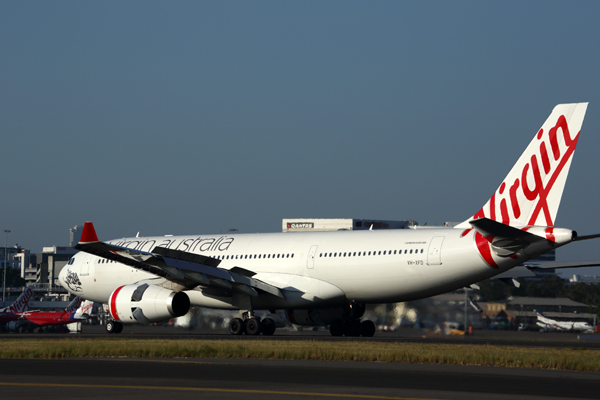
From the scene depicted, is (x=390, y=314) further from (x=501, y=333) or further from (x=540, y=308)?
(x=540, y=308)

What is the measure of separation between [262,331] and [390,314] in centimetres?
649

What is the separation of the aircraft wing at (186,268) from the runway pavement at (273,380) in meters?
10.8

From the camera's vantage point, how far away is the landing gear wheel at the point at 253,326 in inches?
1266

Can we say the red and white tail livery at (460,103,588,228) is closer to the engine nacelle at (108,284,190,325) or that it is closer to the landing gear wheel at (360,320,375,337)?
the landing gear wheel at (360,320,375,337)

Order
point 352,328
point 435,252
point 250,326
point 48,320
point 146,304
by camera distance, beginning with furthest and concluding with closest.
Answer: point 48,320 < point 352,328 < point 250,326 < point 146,304 < point 435,252

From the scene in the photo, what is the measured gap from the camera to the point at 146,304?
3228cm

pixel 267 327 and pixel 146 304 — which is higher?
pixel 146 304

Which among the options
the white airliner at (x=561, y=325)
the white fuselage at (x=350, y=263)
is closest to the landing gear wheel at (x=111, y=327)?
the white fuselage at (x=350, y=263)

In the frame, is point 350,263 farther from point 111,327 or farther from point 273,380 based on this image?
point 273,380

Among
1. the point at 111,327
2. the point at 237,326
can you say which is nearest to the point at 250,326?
A: the point at 237,326

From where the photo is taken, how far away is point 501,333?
3981cm

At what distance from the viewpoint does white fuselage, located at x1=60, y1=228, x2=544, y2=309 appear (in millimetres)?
29156

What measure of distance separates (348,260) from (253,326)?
183 inches

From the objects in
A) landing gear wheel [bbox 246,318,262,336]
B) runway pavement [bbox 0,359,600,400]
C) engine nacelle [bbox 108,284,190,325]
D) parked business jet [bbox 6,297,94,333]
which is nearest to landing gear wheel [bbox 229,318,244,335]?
landing gear wheel [bbox 246,318,262,336]
